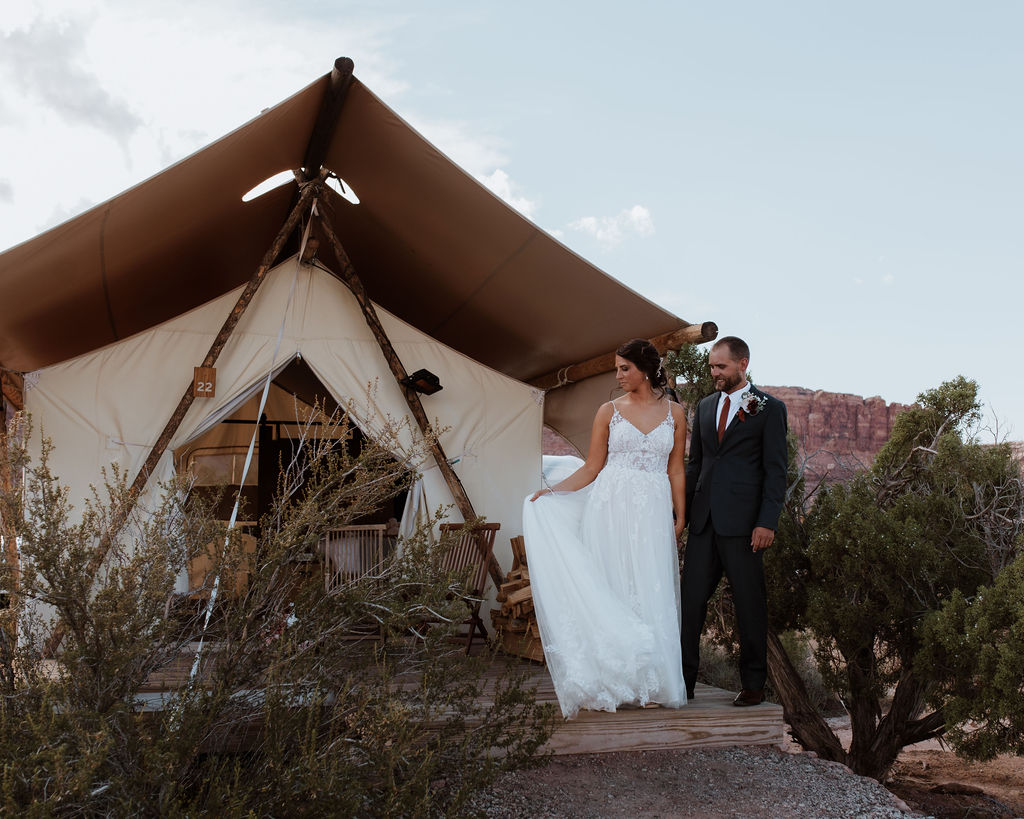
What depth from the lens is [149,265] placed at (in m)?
5.58

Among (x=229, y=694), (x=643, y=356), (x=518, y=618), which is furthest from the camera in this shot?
(x=518, y=618)

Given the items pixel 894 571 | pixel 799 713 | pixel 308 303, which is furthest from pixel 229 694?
pixel 799 713

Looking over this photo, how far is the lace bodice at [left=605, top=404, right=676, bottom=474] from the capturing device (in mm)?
3703

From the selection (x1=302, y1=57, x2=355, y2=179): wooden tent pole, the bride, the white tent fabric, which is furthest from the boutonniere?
(x1=302, y1=57, x2=355, y2=179): wooden tent pole

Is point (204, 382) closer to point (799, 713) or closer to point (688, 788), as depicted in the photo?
point (688, 788)

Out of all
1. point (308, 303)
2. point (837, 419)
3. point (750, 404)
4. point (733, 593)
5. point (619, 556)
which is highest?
point (837, 419)

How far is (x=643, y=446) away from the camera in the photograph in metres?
3.70

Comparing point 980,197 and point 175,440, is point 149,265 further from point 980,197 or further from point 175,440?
point 980,197

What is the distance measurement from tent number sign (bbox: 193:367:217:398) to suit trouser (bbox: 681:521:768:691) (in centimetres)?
280

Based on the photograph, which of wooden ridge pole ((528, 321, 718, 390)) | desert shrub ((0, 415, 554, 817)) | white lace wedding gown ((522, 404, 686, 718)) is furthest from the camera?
wooden ridge pole ((528, 321, 718, 390))

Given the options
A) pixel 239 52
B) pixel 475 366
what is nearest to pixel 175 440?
pixel 475 366

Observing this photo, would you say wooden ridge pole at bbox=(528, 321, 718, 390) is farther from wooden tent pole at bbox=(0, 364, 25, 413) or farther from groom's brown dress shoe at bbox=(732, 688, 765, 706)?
wooden tent pole at bbox=(0, 364, 25, 413)

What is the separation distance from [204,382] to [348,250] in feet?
6.48

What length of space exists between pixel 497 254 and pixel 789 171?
309 inches
